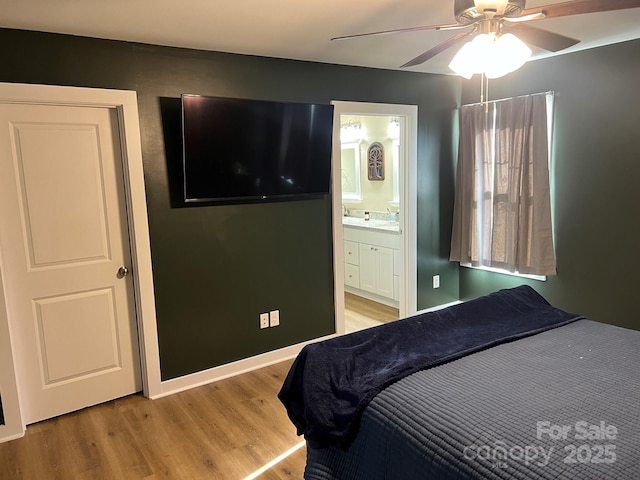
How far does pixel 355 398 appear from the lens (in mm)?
1778

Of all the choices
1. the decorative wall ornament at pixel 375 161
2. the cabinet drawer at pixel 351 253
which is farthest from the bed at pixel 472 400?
the decorative wall ornament at pixel 375 161

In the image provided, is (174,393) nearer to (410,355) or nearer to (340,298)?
(340,298)

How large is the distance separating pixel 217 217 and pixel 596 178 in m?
2.84

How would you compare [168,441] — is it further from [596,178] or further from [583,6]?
[596,178]

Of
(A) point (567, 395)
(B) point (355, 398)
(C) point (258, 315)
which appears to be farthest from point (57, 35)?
(A) point (567, 395)

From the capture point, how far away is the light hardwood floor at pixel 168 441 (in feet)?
7.76

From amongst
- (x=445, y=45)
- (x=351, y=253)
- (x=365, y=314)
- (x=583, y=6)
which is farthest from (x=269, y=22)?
(x=351, y=253)

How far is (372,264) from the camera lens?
4996mm

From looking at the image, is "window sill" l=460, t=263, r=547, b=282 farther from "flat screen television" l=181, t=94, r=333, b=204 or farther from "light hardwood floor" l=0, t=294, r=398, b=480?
"light hardwood floor" l=0, t=294, r=398, b=480

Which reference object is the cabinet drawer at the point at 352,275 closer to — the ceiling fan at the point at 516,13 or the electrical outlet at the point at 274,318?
the electrical outlet at the point at 274,318

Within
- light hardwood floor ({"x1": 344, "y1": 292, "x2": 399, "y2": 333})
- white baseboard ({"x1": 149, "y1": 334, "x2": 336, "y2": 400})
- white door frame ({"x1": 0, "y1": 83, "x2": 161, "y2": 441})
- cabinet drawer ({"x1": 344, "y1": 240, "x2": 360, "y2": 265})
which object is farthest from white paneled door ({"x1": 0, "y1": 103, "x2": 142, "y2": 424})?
cabinet drawer ({"x1": 344, "y1": 240, "x2": 360, "y2": 265})

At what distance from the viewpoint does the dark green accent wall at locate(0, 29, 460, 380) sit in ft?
8.98

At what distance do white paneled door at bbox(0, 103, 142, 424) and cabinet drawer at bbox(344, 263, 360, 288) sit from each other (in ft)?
9.11

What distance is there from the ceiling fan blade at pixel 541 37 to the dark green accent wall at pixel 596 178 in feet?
5.43
